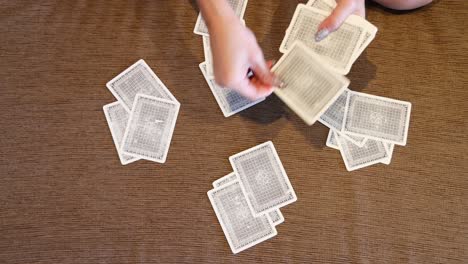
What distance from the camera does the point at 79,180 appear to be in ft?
3.83

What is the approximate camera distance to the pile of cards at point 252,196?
1119 millimetres

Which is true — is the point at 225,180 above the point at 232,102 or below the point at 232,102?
below

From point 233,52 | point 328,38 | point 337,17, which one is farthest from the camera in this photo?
point 328,38

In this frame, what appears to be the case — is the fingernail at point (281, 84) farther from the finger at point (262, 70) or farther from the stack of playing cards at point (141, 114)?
the stack of playing cards at point (141, 114)

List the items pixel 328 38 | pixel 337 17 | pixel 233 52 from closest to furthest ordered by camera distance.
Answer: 1. pixel 233 52
2. pixel 337 17
3. pixel 328 38

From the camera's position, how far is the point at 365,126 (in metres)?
1.16

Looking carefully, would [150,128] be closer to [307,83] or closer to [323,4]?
[307,83]

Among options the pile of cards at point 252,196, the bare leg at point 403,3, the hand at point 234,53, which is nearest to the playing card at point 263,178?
the pile of cards at point 252,196

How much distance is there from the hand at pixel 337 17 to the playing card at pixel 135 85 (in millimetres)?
447

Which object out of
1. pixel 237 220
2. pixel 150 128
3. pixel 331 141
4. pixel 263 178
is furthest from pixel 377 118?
pixel 150 128

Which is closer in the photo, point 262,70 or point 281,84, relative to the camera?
point 262,70

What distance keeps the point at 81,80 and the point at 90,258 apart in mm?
496

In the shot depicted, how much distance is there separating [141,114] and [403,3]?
79 cm

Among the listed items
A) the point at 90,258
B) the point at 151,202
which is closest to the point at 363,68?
the point at 151,202
